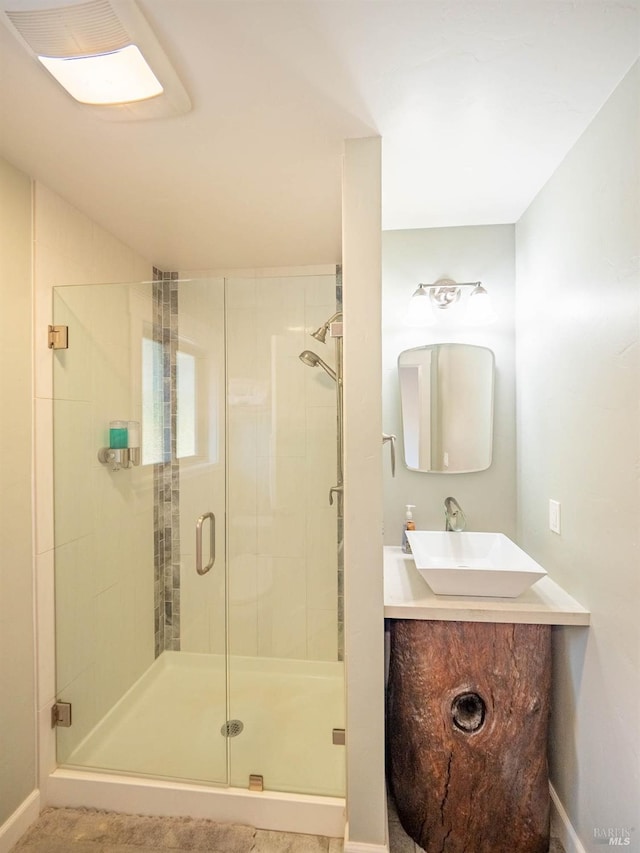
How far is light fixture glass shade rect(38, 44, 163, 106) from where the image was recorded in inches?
40.1

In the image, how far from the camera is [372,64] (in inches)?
41.8

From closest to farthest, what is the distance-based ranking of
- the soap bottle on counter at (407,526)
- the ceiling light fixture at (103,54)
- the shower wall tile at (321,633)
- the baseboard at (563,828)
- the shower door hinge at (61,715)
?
the ceiling light fixture at (103,54), the baseboard at (563,828), the shower door hinge at (61,715), the soap bottle on counter at (407,526), the shower wall tile at (321,633)

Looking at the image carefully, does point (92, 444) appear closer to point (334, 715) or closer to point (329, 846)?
point (334, 715)

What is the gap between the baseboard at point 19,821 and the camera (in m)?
1.40

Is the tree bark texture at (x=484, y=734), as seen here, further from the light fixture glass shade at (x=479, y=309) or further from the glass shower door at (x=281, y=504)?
the light fixture glass shade at (x=479, y=309)

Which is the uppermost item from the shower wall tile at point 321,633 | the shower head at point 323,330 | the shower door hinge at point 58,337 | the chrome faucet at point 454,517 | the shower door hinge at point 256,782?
the shower head at point 323,330

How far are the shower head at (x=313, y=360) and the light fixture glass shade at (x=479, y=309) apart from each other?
0.74 m

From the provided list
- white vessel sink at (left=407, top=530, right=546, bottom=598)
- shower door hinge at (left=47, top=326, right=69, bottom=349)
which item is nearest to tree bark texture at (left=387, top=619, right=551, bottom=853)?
white vessel sink at (left=407, top=530, right=546, bottom=598)

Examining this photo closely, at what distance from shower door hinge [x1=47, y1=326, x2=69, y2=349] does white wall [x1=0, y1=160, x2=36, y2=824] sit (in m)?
0.09

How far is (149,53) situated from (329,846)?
255 cm

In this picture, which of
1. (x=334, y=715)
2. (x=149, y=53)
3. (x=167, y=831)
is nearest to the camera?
(x=149, y=53)

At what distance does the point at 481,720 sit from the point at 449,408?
1.26 metres

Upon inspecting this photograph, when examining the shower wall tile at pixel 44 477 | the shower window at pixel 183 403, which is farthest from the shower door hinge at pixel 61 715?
the shower window at pixel 183 403

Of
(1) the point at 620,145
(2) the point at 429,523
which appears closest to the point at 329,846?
(2) the point at 429,523
